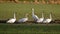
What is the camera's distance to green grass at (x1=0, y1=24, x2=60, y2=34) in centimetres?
1980

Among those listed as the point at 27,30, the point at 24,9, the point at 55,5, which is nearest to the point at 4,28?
the point at 27,30

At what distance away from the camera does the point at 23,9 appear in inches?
1183

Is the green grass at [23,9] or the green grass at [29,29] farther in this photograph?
the green grass at [23,9]

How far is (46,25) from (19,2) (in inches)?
449

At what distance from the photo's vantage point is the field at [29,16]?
20.2 m

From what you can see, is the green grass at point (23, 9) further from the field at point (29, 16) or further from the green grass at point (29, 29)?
the green grass at point (29, 29)

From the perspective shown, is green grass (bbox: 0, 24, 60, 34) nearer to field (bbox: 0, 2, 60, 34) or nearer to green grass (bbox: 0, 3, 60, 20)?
field (bbox: 0, 2, 60, 34)

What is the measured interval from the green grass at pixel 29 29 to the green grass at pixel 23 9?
588 centimetres

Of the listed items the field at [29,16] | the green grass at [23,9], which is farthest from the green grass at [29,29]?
the green grass at [23,9]

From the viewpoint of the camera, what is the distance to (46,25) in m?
22.1

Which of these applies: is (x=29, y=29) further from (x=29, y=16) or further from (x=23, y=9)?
(x=23, y=9)

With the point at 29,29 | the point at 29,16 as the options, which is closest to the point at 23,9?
the point at 29,16

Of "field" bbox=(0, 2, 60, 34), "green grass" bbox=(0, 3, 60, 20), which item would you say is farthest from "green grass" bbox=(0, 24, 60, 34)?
"green grass" bbox=(0, 3, 60, 20)

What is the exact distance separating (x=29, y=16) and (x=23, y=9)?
2.32 m
